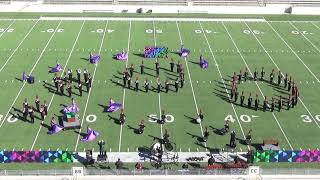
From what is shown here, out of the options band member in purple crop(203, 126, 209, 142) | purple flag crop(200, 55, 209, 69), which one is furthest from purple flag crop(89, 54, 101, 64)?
band member in purple crop(203, 126, 209, 142)

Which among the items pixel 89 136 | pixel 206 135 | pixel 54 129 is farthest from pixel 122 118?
pixel 206 135

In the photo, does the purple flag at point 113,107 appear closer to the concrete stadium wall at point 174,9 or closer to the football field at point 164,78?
the football field at point 164,78

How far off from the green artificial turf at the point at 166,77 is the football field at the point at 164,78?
0.05 meters

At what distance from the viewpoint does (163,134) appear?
64.0 ft

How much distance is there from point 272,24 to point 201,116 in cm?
1748

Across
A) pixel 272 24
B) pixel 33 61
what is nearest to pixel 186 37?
pixel 272 24

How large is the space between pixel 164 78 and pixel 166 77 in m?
0.18

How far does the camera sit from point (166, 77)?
25.3m

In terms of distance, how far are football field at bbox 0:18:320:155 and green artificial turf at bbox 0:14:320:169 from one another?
0.05 m

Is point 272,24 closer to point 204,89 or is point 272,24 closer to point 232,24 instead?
point 232,24

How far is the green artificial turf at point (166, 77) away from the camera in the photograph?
19422 mm

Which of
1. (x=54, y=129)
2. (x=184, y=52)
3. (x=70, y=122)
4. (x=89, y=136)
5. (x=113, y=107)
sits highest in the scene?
(x=184, y=52)

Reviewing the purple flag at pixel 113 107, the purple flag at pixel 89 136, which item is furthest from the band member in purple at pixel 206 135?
the purple flag at pixel 113 107

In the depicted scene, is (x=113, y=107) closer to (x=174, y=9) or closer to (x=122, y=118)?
(x=122, y=118)
